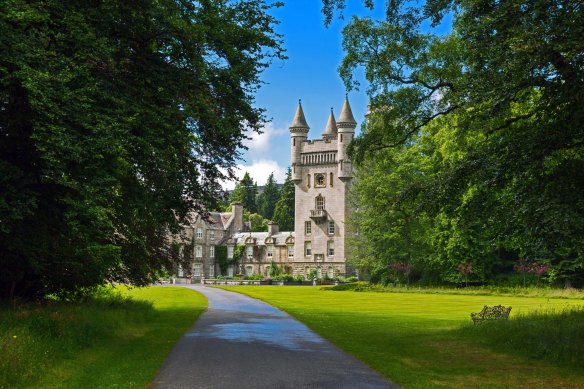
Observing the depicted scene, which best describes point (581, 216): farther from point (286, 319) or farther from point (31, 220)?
point (286, 319)

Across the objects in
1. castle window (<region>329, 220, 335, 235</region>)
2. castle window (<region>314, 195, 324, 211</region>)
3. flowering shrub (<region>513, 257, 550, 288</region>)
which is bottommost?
flowering shrub (<region>513, 257, 550, 288</region>)

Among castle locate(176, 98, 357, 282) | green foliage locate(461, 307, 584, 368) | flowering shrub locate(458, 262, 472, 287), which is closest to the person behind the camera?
green foliage locate(461, 307, 584, 368)

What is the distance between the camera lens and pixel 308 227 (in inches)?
3487

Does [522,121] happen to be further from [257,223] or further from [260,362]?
[257,223]

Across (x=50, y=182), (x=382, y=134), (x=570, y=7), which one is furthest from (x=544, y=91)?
(x=50, y=182)

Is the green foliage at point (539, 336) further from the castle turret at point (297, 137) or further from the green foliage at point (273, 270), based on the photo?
the green foliage at point (273, 270)

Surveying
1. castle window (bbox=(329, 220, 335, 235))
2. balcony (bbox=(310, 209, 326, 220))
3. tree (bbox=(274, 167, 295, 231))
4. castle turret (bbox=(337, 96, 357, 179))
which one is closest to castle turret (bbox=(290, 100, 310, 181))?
balcony (bbox=(310, 209, 326, 220))

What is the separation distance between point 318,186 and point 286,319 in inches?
2546

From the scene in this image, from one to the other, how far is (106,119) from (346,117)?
74.0m

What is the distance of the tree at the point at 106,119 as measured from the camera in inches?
455

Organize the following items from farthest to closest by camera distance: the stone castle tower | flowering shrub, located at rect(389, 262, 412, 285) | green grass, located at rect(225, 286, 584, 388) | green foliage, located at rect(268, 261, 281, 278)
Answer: green foliage, located at rect(268, 261, 281, 278)
the stone castle tower
flowering shrub, located at rect(389, 262, 412, 285)
green grass, located at rect(225, 286, 584, 388)

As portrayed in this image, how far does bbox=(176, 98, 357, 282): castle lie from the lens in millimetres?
85562

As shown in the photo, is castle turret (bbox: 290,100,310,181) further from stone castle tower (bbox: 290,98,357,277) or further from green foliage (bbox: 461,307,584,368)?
green foliage (bbox: 461,307,584,368)

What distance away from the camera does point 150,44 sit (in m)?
15.5
